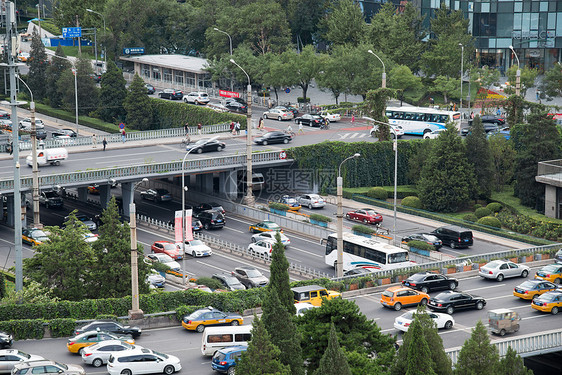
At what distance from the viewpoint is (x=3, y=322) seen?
53.2 m

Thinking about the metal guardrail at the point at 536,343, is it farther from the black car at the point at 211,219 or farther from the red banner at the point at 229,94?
the red banner at the point at 229,94

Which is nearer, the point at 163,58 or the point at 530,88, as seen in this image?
the point at 530,88

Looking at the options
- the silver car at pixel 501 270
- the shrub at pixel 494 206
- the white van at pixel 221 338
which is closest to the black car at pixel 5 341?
the white van at pixel 221 338

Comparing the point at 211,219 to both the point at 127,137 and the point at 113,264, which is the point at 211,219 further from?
the point at 113,264

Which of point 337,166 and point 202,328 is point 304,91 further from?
point 202,328

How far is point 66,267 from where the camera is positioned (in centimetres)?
5950

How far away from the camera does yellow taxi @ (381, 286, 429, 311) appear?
5853 centimetres

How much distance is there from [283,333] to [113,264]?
21091mm

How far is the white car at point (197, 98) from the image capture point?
124 m

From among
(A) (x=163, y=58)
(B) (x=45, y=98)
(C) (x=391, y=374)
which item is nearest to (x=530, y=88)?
(A) (x=163, y=58)

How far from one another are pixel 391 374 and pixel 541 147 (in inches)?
2122

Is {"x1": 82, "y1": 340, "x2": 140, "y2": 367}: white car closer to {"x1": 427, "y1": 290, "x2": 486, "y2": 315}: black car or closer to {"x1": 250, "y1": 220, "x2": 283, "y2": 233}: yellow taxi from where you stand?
{"x1": 427, "y1": 290, "x2": 486, "y2": 315}: black car

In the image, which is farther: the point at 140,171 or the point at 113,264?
the point at 140,171

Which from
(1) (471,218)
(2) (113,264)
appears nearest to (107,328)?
(2) (113,264)
